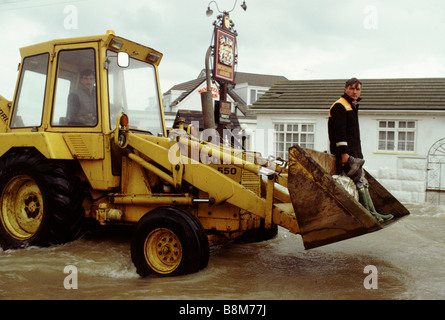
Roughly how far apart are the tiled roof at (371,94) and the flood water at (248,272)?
10.1 m

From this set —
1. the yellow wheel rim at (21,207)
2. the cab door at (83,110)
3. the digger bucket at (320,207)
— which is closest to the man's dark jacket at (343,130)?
the digger bucket at (320,207)

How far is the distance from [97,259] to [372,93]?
14.5m

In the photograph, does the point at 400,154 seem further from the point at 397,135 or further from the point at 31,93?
the point at 31,93

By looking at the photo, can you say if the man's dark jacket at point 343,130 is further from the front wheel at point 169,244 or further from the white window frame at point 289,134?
the white window frame at point 289,134

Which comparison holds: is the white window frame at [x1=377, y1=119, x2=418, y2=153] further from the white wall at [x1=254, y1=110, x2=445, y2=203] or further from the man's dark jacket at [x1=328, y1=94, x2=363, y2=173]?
the man's dark jacket at [x1=328, y1=94, x2=363, y2=173]

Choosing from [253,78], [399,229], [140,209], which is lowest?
[399,229]

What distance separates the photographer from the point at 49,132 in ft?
20.3

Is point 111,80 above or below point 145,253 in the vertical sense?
above

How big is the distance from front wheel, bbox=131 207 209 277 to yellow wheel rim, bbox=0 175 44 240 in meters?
1.93

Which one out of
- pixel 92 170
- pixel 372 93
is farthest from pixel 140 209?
pixel 372 93

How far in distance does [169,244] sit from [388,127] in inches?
528

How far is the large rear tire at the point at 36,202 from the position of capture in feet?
19.0

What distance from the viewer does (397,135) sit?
642 inches

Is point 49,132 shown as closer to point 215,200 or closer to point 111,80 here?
point 111,80
